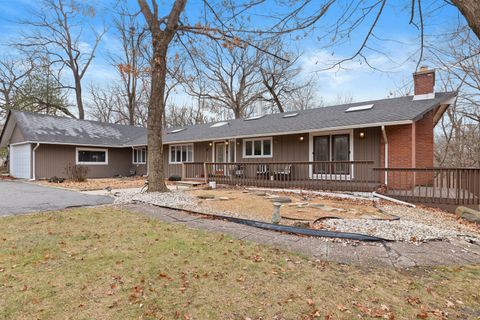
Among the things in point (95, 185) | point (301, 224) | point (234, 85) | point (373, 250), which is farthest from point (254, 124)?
point (234, 85)

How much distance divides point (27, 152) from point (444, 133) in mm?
31311

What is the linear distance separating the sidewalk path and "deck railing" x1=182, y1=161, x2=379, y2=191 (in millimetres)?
5011

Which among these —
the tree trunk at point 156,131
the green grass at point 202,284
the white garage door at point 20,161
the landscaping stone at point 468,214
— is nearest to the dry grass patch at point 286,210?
the landscaping stone at point 468,214

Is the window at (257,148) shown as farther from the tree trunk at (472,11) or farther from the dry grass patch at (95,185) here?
the tree trunk at (472,11)

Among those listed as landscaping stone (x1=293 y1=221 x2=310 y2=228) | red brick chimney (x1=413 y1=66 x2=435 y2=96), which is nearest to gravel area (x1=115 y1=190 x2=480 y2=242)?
landscaping stone (x1=293 y1=221 x2=310 y2=228)

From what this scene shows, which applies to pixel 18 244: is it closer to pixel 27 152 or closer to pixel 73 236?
pixel 73 236

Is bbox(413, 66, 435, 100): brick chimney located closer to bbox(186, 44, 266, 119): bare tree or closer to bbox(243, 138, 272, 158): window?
bbox(243, 138, 272, 158): window

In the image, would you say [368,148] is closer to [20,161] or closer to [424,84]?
[424,84]

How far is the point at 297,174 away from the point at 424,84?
6689mm

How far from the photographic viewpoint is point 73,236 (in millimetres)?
4617

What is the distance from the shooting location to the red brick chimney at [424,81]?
11.3 metres

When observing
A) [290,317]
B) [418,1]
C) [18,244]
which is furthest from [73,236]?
[418,1]

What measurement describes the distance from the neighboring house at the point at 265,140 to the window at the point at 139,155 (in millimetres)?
79

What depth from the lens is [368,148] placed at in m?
11.1
